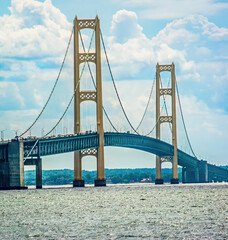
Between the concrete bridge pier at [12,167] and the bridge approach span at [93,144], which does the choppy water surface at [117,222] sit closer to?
the concrete bridge pier at [12,167]

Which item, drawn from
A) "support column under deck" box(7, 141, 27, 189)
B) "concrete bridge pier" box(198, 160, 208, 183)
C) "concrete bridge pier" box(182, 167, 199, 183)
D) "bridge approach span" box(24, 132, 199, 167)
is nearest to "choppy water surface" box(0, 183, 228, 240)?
"support column under deck" box(7, 141, 27, 189)

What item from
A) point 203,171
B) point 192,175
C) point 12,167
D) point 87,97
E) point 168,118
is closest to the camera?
point 12,167

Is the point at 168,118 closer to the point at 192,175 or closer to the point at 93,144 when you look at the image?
the point at 192,175

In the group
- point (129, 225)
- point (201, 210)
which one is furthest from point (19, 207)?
point (129, 225)

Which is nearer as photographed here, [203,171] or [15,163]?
[15,163]

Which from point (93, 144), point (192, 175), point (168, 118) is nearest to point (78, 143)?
point (93, 144)

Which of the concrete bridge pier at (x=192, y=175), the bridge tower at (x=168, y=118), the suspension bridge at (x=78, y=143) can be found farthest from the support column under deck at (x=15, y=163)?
the concrete bridge pier at (x=192, y=175)

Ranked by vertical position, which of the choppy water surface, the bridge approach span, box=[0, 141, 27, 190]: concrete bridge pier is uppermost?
the bridge approach span

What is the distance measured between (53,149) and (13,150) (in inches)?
389

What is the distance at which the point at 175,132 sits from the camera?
129 m

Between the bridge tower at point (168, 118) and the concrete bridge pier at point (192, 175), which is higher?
the bridge tower at point (168, 118)

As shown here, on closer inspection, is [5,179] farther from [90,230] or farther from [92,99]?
Answer: [90,230]

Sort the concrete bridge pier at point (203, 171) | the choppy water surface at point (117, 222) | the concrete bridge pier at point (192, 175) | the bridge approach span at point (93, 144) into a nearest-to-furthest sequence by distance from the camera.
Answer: the choppy water surface at point (117, 222) < the bridge approach span at point (93, 144) < the concrete bridge pier at point (192, 175) < the concrete bridge pier at point (203, 171)

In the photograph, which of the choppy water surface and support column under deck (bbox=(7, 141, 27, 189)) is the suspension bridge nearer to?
support column under deck (bbox=(7, 141, 27, 189))
